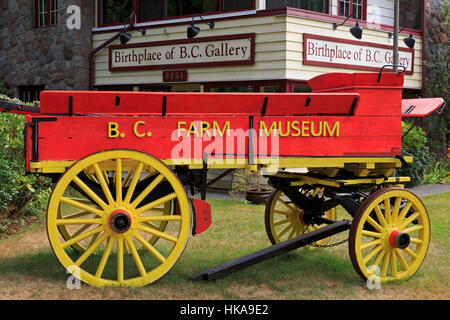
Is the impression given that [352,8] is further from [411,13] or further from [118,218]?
[118,218]

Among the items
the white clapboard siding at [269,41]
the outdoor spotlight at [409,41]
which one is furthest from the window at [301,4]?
the outdoor spotlight at [409,41]

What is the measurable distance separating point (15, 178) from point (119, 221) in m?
2.75

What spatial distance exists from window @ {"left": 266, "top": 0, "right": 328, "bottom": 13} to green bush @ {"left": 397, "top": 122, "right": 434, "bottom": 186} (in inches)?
107

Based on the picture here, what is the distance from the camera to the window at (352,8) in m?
11.0

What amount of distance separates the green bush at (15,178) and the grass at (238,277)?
21.5 inches

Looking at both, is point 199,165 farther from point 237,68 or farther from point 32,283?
point 237,68

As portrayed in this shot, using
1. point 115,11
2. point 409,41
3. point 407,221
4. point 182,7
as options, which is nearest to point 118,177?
point 407,221

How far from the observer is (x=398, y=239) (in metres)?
4.40

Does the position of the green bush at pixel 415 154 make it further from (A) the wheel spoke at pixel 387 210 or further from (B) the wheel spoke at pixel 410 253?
(A) the wheel spoke at pixel 387 210

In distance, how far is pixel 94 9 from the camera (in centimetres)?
1206

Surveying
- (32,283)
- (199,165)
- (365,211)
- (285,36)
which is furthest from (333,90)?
(285,36)

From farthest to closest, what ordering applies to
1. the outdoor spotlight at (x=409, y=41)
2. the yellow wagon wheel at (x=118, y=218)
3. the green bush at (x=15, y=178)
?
1. the outdoor spotlight at (x=409, y=41)
2. the green bush at (x=15, y=178)
3. the yellow wagon wheel at (x=118, y=218)

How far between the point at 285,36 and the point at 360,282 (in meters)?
5.84

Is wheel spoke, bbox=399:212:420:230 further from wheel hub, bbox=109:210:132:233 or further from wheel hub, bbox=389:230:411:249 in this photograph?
wheel hub, bbox=109:210:132:233
